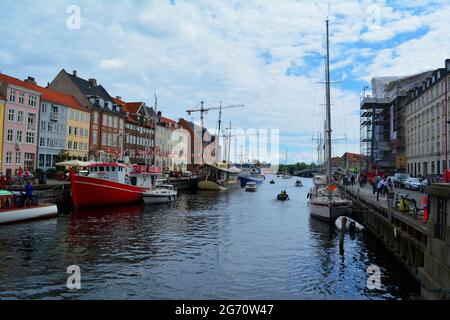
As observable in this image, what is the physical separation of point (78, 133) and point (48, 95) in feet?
31.4

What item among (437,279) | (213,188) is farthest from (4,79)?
(437,279)

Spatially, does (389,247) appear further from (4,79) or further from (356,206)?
(4,79)

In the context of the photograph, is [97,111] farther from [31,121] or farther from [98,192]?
[98,192]

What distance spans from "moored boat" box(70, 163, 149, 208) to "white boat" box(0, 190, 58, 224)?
858 centimetres

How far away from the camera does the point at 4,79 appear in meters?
54.1

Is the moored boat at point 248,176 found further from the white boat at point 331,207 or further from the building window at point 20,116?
the white boat at point 331,207

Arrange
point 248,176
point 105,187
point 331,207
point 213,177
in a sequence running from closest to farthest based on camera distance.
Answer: point 331,207 < point 105,187 < point 213,177 < point 248,176

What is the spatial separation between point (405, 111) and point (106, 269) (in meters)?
85.8

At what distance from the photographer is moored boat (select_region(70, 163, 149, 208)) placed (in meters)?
40.6

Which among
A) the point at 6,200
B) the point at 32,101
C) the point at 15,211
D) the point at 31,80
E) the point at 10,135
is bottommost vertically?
the point at 15,211

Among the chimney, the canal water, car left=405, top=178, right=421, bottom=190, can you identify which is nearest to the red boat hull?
the canal water

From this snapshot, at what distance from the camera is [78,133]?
237 ft

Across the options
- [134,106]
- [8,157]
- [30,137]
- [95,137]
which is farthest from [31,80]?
[134,106]

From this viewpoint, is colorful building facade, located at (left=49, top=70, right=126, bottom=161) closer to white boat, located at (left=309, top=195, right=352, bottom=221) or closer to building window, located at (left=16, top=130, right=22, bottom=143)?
building window, located at (left=16, top=130, right=22, bottom=143)
